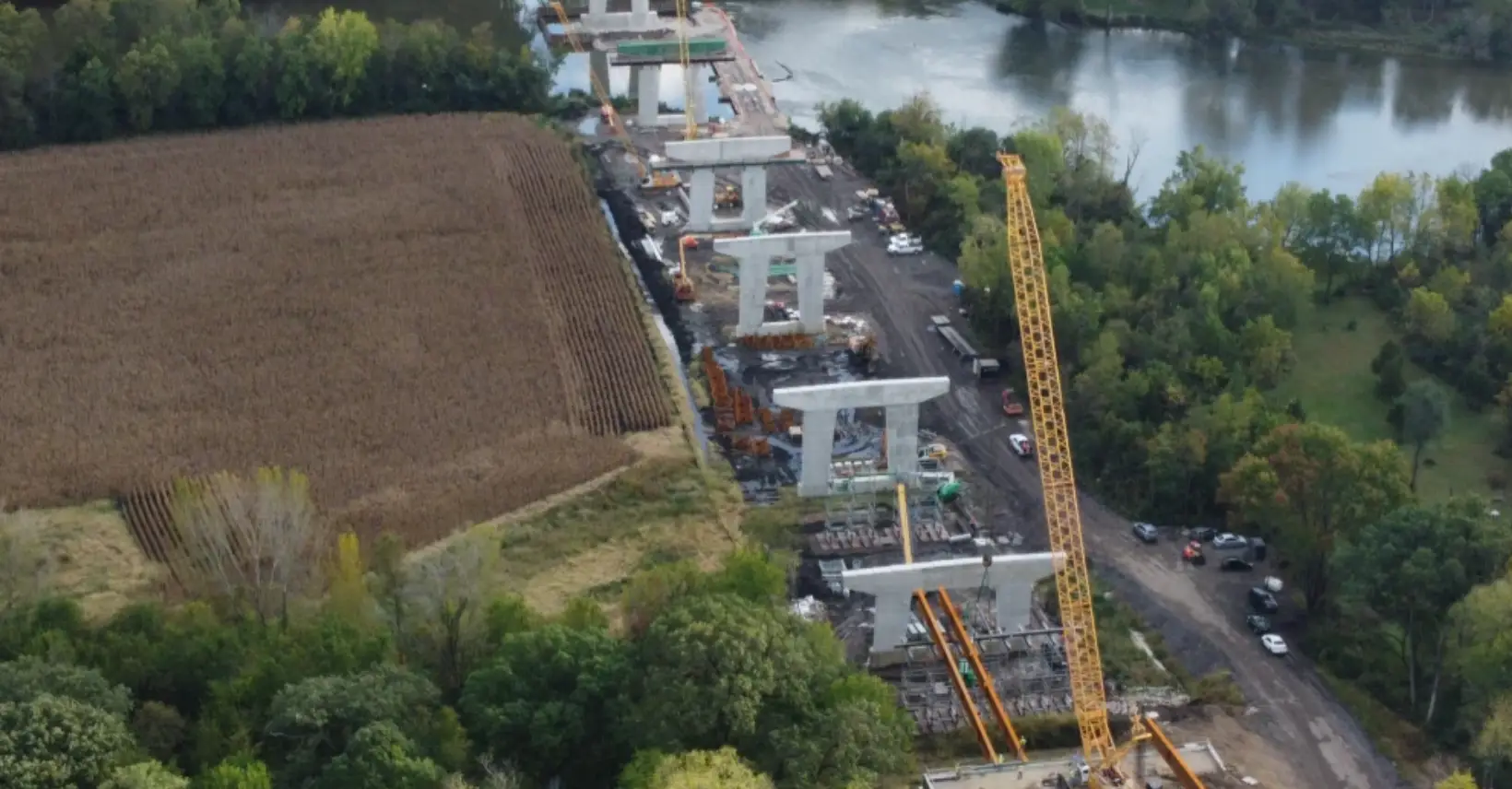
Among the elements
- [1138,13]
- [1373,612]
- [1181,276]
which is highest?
[1138,13]

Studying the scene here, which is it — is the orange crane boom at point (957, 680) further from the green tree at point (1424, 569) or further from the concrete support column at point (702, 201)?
the concrete support column at point (702, 201)

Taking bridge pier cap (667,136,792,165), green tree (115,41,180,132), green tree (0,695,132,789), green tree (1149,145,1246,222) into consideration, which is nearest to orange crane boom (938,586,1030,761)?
green tree (0,695,132,789)

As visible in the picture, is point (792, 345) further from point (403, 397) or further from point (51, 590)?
point (51, 590)

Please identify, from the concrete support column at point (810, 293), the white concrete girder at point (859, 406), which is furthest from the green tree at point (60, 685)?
the concrete support column at point (810, 293)

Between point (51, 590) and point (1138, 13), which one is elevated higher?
point (1138, 13)

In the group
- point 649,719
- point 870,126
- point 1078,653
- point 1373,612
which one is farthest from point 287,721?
point 870,126

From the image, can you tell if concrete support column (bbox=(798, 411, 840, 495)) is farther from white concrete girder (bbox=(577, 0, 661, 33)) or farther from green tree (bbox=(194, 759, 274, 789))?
white concrete girder (bbox=(577, 0, 661, 33))

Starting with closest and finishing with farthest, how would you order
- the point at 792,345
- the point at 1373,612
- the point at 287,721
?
the point at 287,721
the point at 1373,612
the point at 792,345
